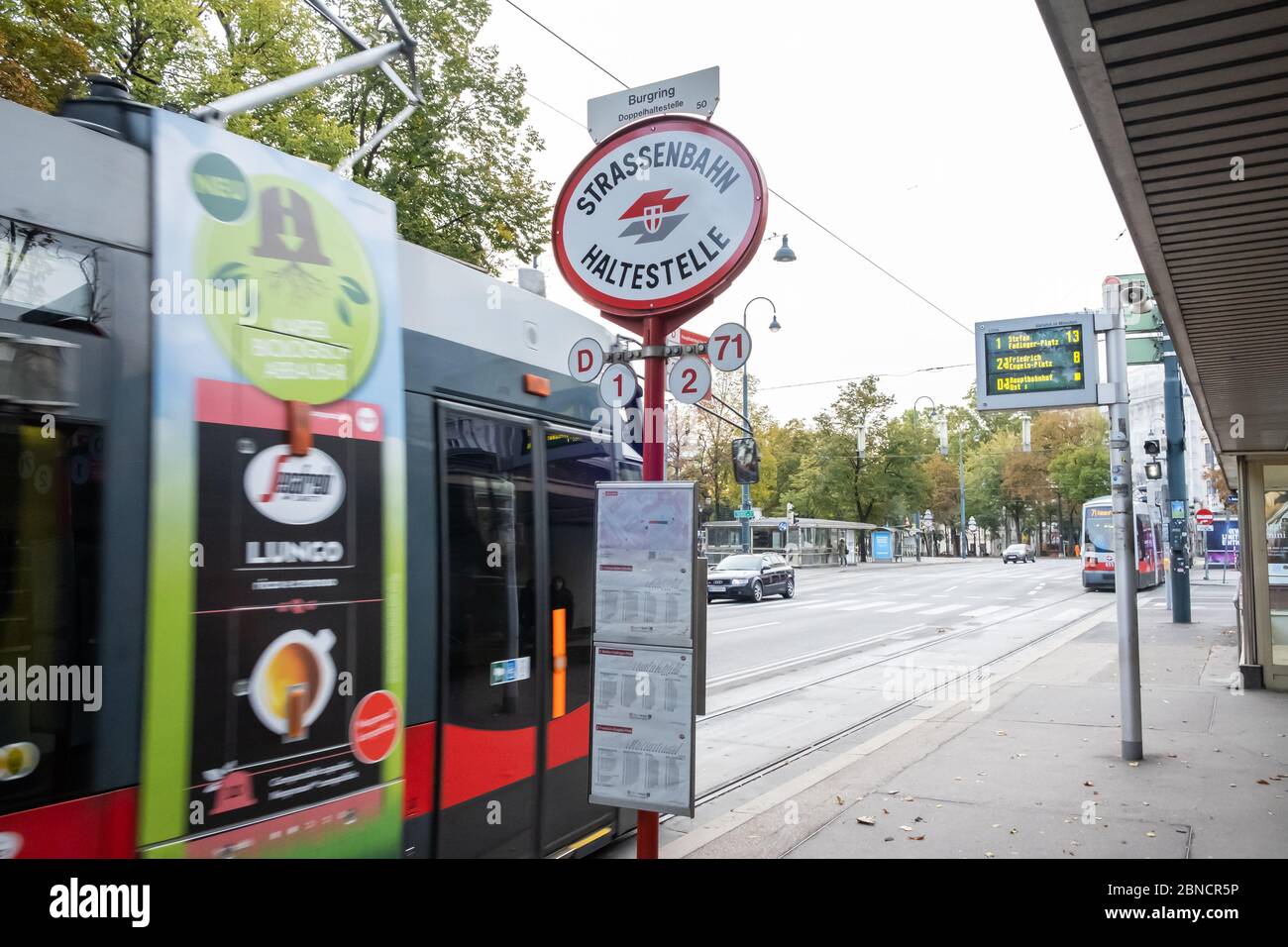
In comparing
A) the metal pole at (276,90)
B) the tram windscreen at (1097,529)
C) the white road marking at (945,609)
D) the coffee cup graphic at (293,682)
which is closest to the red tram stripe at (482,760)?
the coffee cup graphic at (293,682)

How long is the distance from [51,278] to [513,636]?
94.5 inches

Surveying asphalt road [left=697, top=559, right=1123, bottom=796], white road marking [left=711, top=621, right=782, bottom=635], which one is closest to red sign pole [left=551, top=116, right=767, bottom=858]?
asphalt road [left=697, top=559, right=1123, bottom=796]

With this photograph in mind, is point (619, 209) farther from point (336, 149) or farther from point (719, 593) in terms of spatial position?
point (719, 593)

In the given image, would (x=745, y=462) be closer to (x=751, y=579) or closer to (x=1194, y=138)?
(x=1194, y=138)

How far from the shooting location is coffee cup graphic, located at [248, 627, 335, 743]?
296 cm

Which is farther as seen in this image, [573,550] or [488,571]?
[573,550]

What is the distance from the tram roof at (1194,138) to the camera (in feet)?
11.6

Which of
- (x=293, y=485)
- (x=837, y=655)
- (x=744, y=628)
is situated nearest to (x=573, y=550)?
(x=293, y=485)

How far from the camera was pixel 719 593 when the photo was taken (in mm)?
29266

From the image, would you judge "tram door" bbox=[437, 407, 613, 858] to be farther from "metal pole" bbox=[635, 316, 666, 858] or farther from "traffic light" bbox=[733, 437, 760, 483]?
"traffic light" bbox=[733, 437, 760, 483]

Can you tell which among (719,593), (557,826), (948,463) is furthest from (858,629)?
(948,463)

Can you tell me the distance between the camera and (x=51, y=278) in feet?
8.52

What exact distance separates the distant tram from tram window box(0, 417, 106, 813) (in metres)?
34.0

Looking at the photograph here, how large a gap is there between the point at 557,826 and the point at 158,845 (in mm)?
2386
